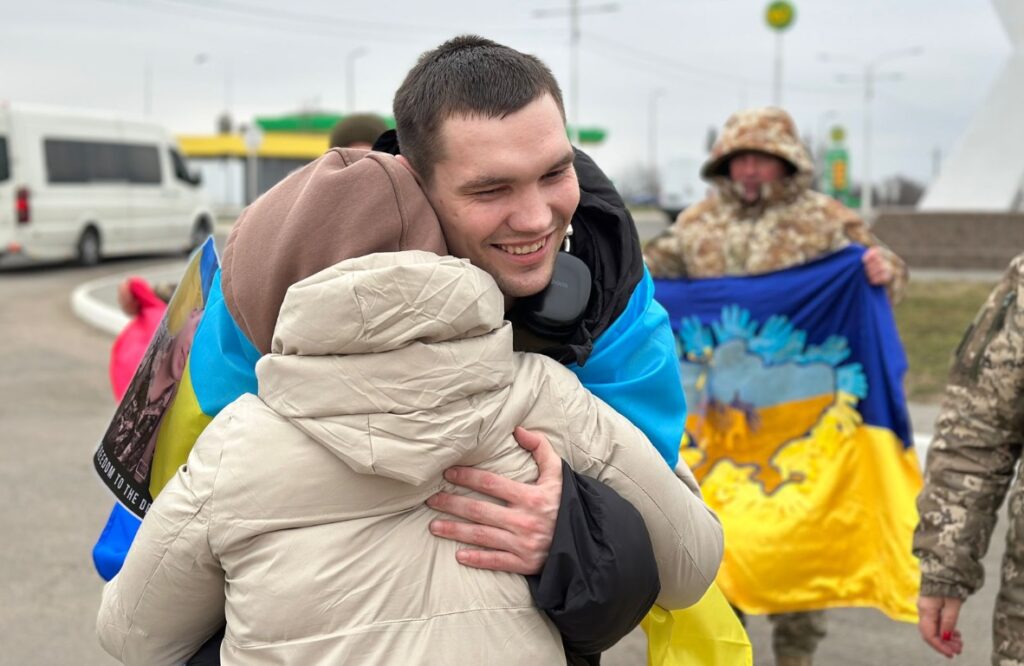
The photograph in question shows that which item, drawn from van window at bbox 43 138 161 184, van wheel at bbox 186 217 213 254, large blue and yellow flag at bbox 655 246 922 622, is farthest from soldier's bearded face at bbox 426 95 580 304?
van wheel at bbox 186 217 213 254

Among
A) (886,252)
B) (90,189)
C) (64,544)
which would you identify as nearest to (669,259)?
(886,252)

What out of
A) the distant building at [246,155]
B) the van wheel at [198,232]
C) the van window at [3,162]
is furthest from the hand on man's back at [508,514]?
the distant building at [246,155]

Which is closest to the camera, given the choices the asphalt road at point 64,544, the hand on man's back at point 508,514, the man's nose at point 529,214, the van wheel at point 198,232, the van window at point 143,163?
the hand on man's back at point 508,514

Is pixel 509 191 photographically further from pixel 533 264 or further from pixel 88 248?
pixel 88 248

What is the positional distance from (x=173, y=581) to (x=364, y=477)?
33cm

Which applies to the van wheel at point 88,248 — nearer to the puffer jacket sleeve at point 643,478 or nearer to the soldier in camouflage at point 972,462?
the soldier in camouflage at point 972,462

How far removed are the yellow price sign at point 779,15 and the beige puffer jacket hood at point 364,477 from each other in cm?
2475

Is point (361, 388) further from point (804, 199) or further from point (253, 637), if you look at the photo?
point (804, 199)

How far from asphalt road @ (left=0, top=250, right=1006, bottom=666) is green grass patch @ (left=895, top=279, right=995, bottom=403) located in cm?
105

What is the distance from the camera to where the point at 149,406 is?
2.19 m

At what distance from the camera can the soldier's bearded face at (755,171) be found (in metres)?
5.04

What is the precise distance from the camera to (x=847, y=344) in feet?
16.3

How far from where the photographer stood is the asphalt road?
15.7 feet

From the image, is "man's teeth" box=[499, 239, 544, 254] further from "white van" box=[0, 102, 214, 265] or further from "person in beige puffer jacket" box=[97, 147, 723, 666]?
"white van" box=[0, 102, 214, 265]
